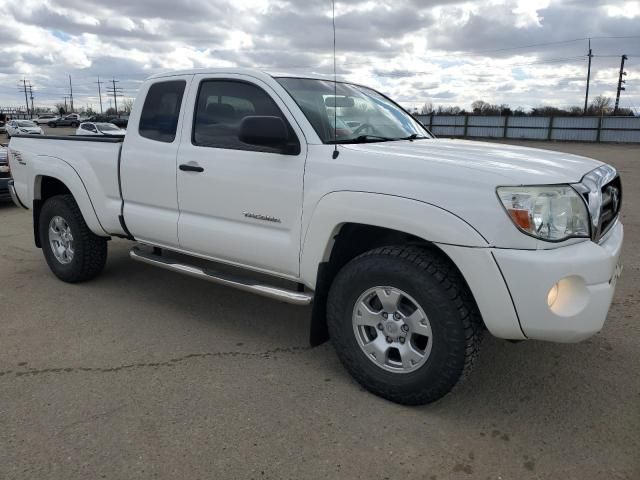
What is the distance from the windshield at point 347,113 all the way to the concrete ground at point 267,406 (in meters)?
1.52

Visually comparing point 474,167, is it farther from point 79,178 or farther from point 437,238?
point 79,178

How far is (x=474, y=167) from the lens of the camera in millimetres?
2766

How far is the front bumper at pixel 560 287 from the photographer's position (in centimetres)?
256

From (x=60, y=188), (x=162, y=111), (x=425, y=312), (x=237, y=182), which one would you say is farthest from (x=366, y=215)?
(x=60, y=188)

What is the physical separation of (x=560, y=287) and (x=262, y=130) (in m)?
1.82

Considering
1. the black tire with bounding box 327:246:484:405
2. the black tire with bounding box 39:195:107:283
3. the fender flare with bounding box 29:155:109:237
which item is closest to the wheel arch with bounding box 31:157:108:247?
the fender flare with bounding box 29:155:109:237

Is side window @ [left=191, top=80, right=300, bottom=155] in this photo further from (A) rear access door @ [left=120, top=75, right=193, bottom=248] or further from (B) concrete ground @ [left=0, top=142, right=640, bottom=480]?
(B) concrete ground @ [left=0, top=142, right=640, bottom=480]

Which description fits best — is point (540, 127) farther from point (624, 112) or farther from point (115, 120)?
point (115, 120)

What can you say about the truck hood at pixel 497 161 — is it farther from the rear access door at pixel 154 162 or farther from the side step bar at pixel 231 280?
the rear access door at pixel 154 162

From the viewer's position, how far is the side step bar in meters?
3.42

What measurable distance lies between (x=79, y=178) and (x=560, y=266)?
3.97 m

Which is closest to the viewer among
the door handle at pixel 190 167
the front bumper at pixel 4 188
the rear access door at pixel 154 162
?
the door handle at pixel 190 167

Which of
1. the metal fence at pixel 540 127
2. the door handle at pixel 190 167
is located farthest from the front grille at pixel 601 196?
the metal fence at pixel 540 127

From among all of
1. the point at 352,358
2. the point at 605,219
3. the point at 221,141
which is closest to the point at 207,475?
the point at 352,358
